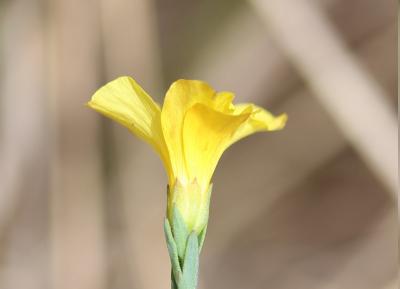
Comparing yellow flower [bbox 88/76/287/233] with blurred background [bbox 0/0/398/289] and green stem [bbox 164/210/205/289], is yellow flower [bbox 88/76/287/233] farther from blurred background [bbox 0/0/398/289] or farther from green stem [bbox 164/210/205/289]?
blurred background [bbox 0/0/398/289]

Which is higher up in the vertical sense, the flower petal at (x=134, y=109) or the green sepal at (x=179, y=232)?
the flower petal at (x=134, y=109)

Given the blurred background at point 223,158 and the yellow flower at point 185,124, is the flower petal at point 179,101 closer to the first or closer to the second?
the yellow flower at point 185,124

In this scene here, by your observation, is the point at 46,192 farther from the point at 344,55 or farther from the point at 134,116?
the point at 134,116

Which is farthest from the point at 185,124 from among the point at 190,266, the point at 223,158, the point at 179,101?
the point at 223,158

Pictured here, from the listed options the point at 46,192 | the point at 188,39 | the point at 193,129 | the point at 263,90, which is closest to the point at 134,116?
the point at 193,129

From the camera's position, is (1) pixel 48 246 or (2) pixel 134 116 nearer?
(2) pixel 134 116

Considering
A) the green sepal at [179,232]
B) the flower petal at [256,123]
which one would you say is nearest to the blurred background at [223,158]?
the flower petal at [256,123]
